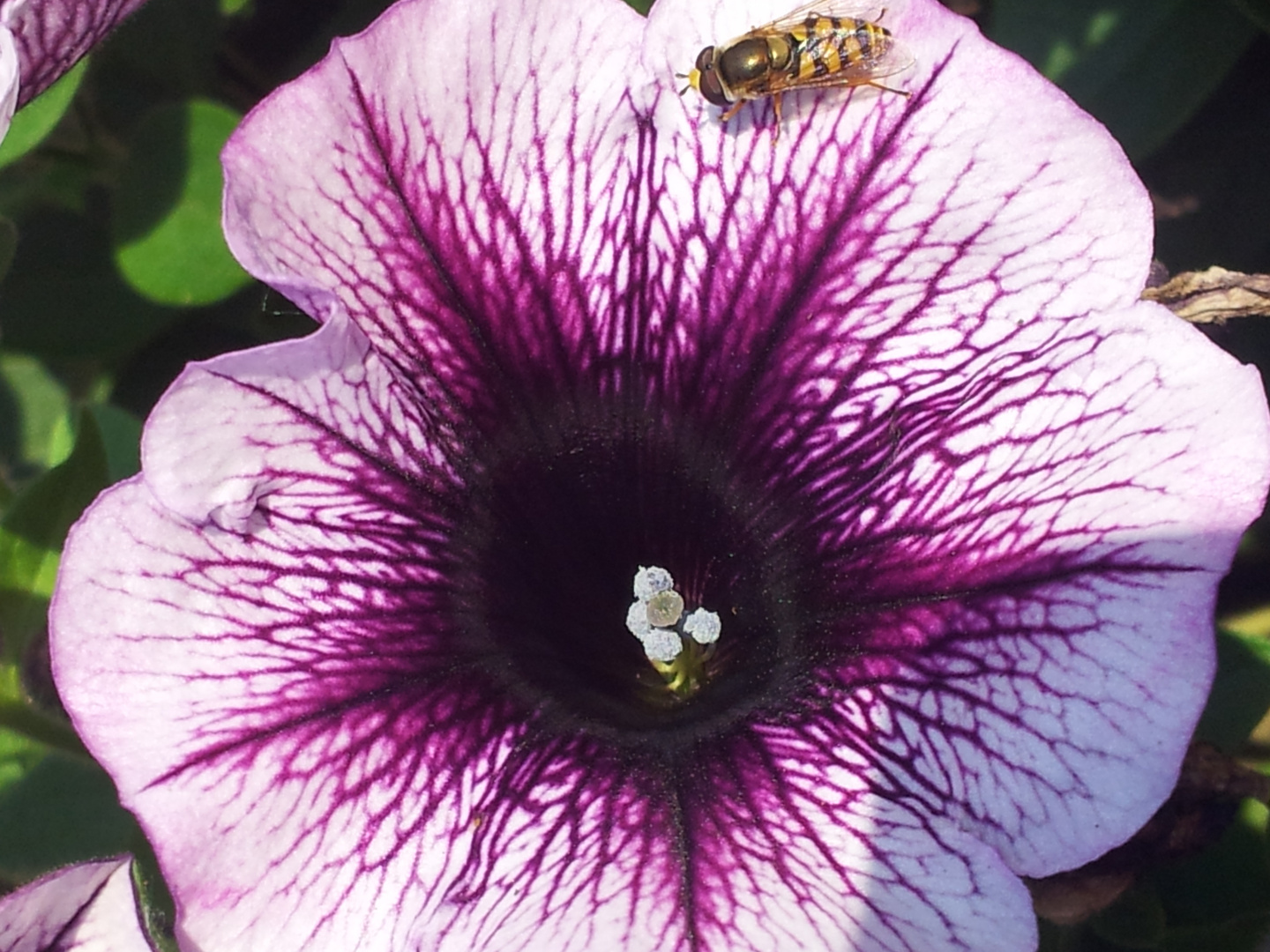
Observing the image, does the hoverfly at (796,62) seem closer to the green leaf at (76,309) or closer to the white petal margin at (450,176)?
the white petal margin at (450,176)

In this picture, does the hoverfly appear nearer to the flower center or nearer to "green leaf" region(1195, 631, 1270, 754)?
the flower center

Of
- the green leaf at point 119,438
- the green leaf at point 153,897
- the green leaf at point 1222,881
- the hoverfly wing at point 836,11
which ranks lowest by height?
the green leaf at point 1222,881

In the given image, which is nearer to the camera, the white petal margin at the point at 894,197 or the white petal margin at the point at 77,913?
the white petal margin at the point at 894,197

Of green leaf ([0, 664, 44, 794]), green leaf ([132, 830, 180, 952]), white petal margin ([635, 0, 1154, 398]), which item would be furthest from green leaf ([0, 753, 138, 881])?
white petal margin ([635, 0, 1154, 398])

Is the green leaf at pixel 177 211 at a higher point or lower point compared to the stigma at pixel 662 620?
higher

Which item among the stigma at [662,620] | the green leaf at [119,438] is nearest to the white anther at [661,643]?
the stigma at [662,620]

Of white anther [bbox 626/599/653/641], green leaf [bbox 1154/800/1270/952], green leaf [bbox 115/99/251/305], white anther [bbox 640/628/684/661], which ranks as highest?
green leaf [bbox 115/99/251/305]

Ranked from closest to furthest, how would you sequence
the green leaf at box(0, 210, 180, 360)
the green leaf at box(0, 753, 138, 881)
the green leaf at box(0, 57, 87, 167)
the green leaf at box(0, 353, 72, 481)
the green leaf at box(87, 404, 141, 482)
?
the green leaf at box(0, 57, 87, 167)
the green leaf at box(0, 753, 138, 881)
the green leaf at box(87, 404, 141, 482)
the green leaf at box(0, 210, 180, 360)
the green leaf at box(0, 353, 72, 481)

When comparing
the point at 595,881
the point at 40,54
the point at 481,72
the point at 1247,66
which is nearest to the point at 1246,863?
the point at 595,881
